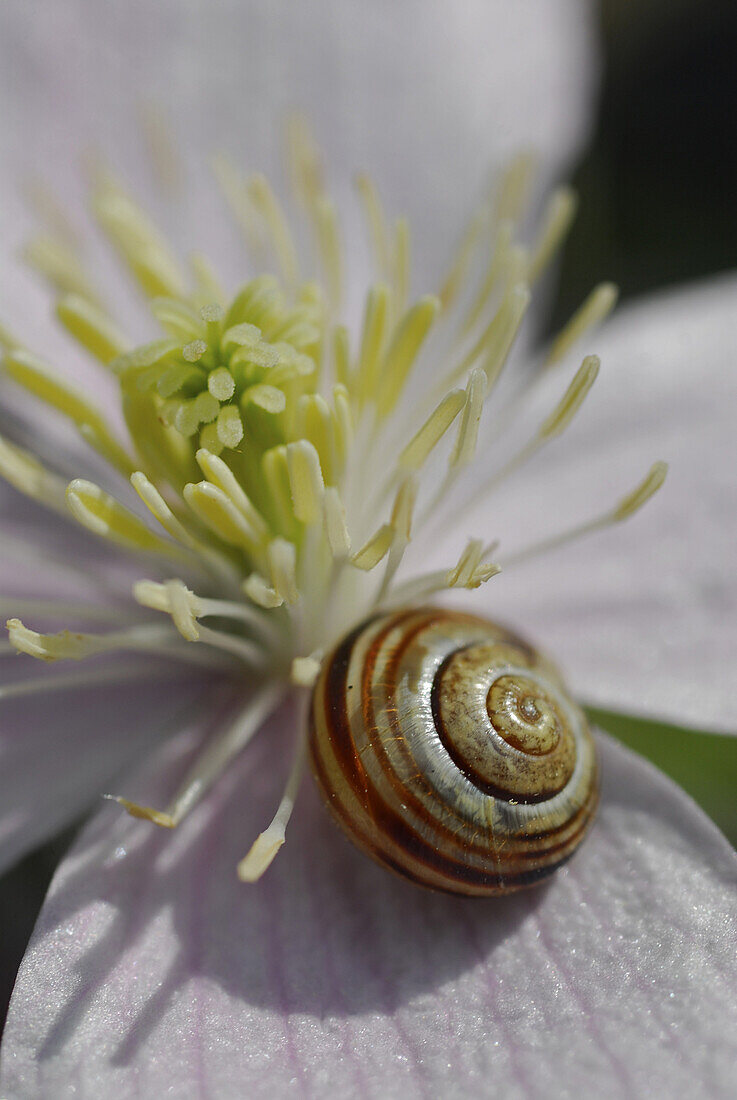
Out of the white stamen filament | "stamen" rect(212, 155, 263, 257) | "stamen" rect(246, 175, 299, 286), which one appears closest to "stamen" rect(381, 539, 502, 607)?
the white stamen filament

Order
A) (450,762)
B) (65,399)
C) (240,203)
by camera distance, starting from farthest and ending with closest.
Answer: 1. (240,203)
2. (65,399)
3. (450,762)

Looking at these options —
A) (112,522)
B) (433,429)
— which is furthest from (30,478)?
(433,429)

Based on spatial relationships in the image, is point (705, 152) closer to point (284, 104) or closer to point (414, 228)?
point (414, 228)

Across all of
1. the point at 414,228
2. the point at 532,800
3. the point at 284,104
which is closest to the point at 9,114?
the point at 284,104

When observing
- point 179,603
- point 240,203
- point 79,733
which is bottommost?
point 79,733

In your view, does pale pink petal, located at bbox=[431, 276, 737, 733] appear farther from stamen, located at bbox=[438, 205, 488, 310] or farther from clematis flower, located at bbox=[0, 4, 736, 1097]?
stamen, located at bbox=[438, 205, 488, 310]

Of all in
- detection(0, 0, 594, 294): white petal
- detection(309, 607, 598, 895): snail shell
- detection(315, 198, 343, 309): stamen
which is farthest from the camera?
detection(0, 0, 594, 294): white petal

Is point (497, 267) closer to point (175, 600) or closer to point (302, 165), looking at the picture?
point (302, 165)
